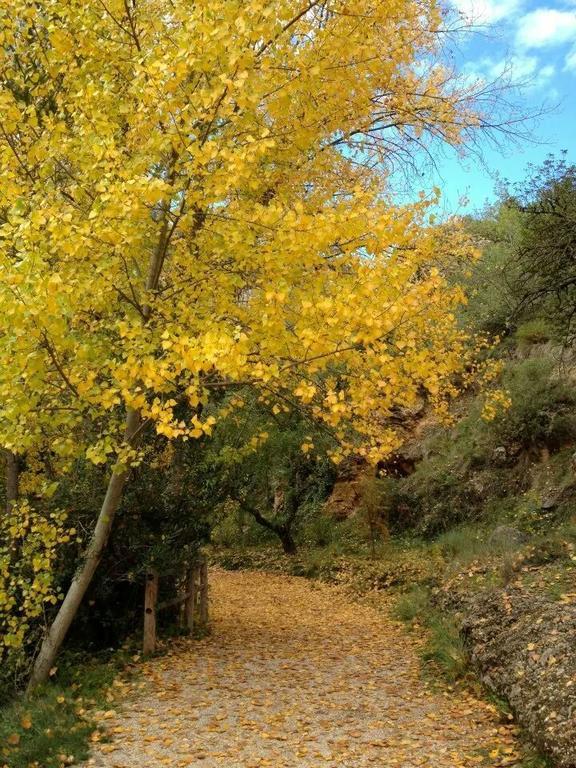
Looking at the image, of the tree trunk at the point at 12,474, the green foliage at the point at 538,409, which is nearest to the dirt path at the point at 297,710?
the tree trunk at the point at 12,474

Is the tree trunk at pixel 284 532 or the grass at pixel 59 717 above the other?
the tree trunk at pixel 284 532

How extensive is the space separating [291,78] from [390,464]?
1223 centimetres

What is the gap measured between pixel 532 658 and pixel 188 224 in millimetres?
4575

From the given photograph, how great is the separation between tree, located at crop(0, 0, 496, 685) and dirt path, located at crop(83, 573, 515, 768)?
60.8 inches

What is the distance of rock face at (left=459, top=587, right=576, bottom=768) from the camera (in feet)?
14.3

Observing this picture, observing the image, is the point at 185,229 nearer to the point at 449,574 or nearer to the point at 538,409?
the point at 449,574

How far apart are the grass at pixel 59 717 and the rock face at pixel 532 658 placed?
3455 millimetres

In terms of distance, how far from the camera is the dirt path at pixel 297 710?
15.6ft

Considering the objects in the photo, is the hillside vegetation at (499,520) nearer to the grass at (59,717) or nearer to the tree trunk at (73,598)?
the grass at (59,717)

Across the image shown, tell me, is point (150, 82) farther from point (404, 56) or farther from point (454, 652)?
point (454, 652)

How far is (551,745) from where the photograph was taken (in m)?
4.23

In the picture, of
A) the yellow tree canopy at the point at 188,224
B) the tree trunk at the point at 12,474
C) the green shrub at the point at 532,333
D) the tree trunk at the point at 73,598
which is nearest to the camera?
the yellow tree canopy at the point at 188,224

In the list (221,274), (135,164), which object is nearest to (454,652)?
(221,274)

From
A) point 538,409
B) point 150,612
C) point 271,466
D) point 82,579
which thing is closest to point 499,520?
point 538,409
